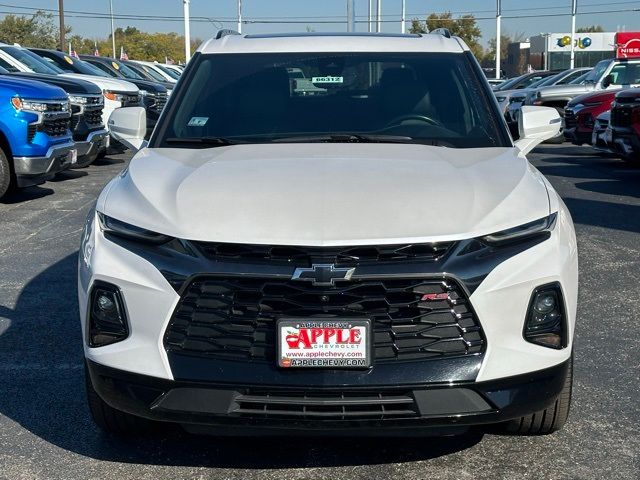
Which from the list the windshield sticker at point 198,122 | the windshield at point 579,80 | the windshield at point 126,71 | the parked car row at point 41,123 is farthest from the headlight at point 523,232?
the windshield at point 126,71

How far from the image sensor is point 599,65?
68.2 ft

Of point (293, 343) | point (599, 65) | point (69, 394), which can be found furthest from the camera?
point (599, 65)

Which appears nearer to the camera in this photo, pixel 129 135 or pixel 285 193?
pixel 285 193

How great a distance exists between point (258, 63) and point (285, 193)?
5.43 ft

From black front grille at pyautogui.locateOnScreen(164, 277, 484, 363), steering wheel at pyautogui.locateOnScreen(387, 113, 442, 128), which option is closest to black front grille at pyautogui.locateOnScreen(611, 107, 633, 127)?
steering wheel at pyautogui.locateOnScreen(387, 113, 442, 128)

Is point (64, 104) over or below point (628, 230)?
over

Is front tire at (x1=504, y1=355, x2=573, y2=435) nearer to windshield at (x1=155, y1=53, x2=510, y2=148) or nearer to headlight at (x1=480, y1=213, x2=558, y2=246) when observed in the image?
headlight at (x1=480, y1=213, x2=558, y2=246)

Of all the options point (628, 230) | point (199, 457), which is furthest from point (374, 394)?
point (628, 230)

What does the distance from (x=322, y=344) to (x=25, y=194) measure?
9967mm

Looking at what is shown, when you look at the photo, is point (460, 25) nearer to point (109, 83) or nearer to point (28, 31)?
point (28, 31)

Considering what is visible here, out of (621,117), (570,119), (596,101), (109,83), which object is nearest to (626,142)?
(621,117)

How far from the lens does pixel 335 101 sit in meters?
4.83

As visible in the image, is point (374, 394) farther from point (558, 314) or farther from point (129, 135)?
point (129, 135)

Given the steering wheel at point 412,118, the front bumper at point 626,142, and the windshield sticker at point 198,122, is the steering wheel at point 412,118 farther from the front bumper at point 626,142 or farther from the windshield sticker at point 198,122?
the front bumper at point 626,142
